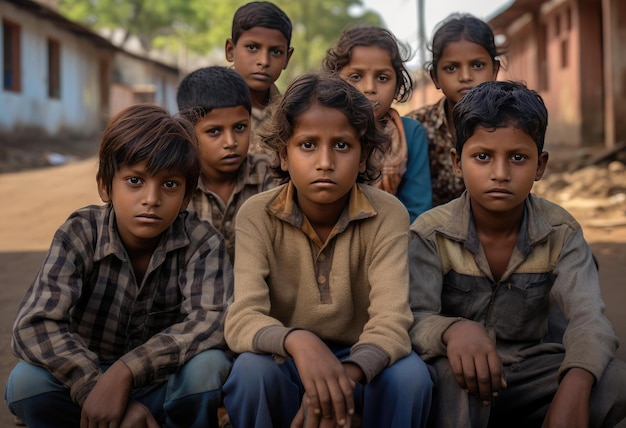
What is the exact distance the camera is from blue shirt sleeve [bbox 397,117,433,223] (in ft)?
11.3

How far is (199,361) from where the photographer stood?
7.46 ft

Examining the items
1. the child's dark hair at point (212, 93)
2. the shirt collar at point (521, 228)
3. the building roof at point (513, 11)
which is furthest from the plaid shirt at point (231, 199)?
the building roof at point (513, 11)

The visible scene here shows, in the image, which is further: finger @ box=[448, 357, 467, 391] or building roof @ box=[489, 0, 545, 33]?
building roof @ box=[489, 0, 545, 33]

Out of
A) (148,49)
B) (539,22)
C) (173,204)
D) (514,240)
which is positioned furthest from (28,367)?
(148,49)

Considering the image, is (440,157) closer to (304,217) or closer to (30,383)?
(304,217)

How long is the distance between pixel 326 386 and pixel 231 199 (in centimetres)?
133

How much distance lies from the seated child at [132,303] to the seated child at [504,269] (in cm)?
66

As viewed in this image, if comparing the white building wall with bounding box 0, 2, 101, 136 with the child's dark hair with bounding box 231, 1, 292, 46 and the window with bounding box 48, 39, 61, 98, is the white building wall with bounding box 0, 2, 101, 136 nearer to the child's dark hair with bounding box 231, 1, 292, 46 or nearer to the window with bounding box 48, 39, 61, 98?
the window with bounding box 48, 39, 61, 98

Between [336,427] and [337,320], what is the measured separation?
0.48m

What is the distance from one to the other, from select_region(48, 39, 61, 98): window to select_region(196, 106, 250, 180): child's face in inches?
723

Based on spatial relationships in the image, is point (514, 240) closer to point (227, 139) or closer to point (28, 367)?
point (227, 139)

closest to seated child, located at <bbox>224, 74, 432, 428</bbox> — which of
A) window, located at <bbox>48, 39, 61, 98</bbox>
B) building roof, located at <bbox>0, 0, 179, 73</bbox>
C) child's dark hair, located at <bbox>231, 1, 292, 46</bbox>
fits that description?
child's dark hair, located at <bbox>231, 1, 292, 46</bbox>

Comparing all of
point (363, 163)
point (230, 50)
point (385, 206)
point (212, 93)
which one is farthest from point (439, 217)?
point (230, 50)

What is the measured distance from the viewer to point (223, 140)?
309 centimetres
